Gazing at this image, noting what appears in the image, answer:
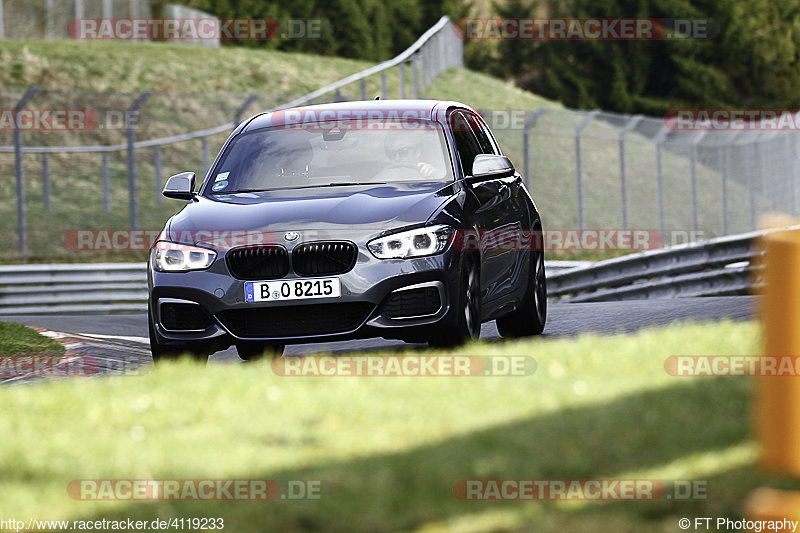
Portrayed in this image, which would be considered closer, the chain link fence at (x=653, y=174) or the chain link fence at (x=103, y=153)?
the chain link fence at (x=103, y=153)

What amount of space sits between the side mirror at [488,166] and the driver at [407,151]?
11.4 inches

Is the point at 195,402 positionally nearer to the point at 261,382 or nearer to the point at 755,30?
the point at 261,382

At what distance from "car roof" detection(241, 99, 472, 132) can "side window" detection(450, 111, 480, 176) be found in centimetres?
12

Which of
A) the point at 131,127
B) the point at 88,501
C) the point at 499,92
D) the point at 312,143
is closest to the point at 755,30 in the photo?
the point at 499,92

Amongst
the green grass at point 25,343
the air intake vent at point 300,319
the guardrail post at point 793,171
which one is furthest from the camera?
the guardrail post at point 793,171

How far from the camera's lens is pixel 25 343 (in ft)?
41.0

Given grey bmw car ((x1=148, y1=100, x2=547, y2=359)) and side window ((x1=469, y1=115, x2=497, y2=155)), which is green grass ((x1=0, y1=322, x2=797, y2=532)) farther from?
side window ((x1=469, y1=115, x2=497, y2=155))

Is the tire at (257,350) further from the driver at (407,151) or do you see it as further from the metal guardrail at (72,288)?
the metal guardrail at (72,288)

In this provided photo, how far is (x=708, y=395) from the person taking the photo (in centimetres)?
593

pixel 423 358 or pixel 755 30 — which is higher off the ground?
pixel 755 30

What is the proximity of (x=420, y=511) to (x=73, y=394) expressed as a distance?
8.29 feet

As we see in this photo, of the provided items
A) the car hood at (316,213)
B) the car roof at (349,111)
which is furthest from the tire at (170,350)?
the car roof at (349,111)

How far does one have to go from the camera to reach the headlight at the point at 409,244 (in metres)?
8.50

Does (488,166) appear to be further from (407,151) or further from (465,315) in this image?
(465,315)
